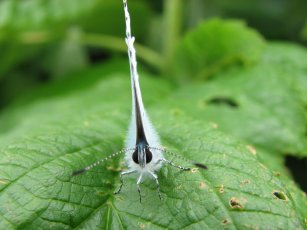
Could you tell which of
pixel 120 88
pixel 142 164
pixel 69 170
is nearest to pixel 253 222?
pixel 142 164

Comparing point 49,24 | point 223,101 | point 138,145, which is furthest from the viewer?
point 49,24

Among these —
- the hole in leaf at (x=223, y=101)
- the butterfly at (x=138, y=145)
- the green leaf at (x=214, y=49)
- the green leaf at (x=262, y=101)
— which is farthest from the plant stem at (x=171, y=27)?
the butterfly at (x=138, y=145)

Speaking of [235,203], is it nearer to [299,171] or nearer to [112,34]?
[299,171]

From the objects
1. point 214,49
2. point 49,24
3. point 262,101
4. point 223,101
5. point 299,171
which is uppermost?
point 49,24

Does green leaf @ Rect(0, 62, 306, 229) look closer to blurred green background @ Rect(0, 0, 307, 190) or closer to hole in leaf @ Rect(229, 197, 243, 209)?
hole in leaf @ Rect(229, 197, 243, 209)

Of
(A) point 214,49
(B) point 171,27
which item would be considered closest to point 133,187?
(A) point 214,49

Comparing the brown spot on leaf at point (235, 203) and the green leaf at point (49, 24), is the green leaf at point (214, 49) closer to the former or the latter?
the green leaf at point (49, 24)

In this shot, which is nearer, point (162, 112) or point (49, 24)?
point (162, 112)
